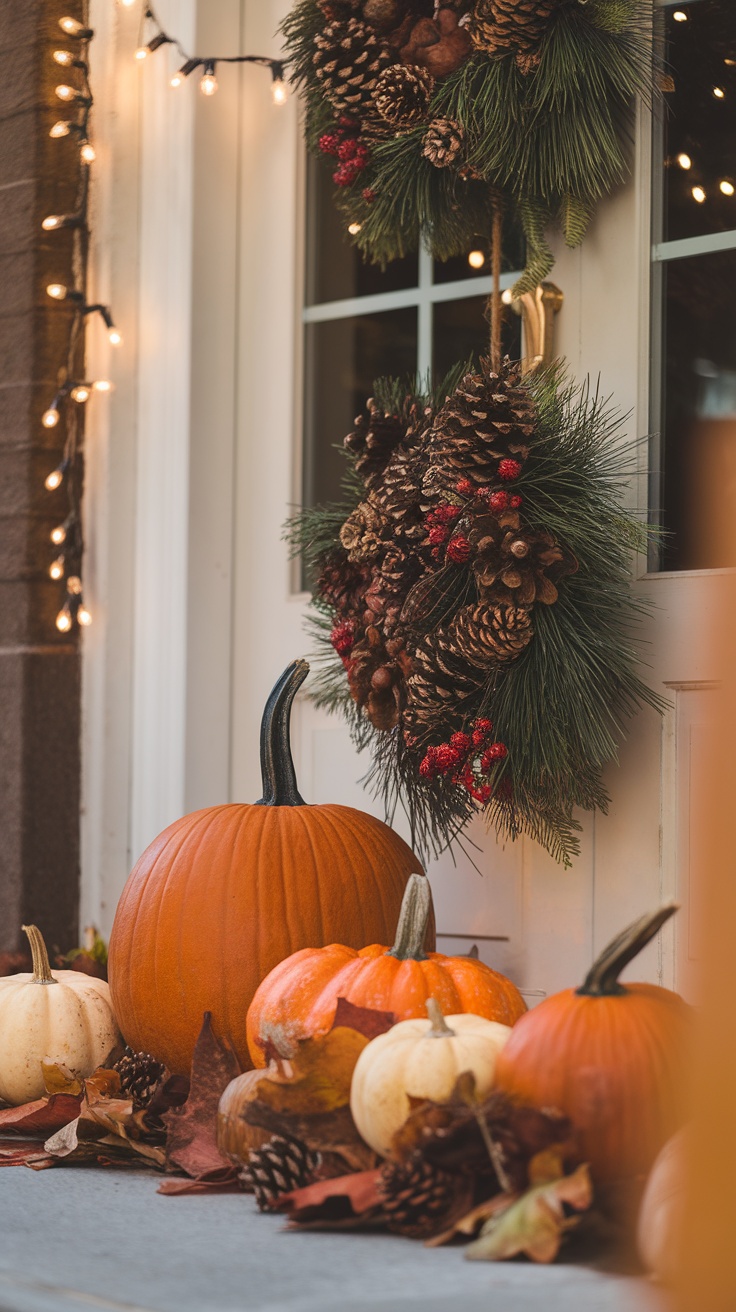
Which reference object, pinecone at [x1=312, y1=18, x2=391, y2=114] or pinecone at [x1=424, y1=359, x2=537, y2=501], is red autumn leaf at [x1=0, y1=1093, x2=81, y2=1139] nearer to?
pinecone at [x1=424, y1=359, x2=537, y2=501]

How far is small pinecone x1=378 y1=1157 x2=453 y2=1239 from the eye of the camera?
38.0 inches

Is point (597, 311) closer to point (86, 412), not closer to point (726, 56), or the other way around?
point (726, 56)

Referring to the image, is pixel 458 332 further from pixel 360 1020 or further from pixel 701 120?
pixel 360 1020

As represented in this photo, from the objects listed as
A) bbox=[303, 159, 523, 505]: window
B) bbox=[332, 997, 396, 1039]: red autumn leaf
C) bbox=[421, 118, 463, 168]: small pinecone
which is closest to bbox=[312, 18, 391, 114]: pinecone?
bbox=[421, 118, 463, 168]: small pinecone

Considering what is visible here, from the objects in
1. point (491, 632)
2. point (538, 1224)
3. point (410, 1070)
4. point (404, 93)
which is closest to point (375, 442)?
point (491, 632)

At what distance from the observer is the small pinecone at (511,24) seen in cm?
146

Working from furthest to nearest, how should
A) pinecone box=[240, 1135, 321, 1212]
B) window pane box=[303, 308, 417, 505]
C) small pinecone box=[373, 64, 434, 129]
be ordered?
window pane box=[303, 308, 417, 505] → small pinecone box=[373, 64, 434, 129] → pinecone box=[240, 1135, 321, 1212]

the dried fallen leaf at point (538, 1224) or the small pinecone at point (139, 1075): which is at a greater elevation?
the dried fallen leaf at point (538, 1224)

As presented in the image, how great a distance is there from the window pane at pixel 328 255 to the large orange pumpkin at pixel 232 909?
818 millimetres

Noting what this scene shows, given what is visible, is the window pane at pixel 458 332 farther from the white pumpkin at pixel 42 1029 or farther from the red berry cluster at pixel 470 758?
the white pumpkin at pixel 42 1029

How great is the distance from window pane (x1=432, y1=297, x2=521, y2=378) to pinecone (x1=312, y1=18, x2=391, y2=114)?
0.29 metres

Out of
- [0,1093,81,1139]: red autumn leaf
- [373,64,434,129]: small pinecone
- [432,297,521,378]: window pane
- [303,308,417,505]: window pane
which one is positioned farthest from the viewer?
[303,308,417,505]: window pane

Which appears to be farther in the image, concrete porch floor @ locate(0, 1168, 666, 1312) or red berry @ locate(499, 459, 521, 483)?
red berry @ locate(499, 459, 521, 483)

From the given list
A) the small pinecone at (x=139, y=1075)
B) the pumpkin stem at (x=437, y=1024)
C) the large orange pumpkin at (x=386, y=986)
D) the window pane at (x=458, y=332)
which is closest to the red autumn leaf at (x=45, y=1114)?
the small pinecone at (x=139, y=1075)
